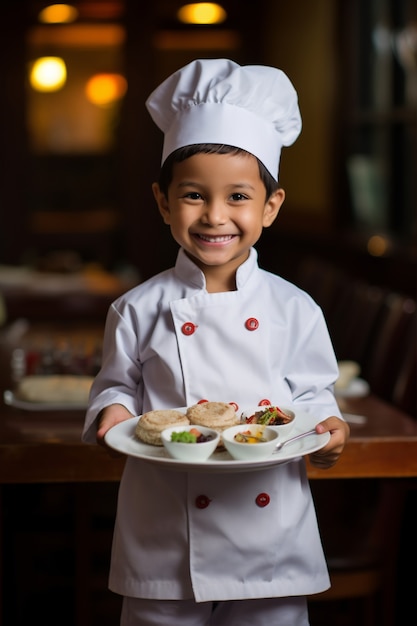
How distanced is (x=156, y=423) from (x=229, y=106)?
0.49 metres

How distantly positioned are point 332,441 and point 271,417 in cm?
11

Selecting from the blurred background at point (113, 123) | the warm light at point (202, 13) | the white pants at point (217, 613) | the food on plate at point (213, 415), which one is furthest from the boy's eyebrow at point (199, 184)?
the warm light at point (202, 13)

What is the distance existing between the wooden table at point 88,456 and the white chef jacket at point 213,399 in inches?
9.5

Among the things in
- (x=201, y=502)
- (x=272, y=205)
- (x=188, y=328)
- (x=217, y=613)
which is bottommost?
(x=217, y=613)

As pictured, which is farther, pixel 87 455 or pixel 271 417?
pixel 87 455

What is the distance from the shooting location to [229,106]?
1457 mm

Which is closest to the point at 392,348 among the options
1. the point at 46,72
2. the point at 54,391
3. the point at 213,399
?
the point at 54,391

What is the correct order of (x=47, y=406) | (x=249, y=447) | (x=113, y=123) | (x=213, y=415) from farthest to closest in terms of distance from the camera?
1. (x=113, y=123)
2. (x=47, y=406)
3. (x=213, y=415)
4. (x=249, y=447)

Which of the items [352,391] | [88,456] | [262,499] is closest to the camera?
[262,499]

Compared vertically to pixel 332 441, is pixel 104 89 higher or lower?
higher

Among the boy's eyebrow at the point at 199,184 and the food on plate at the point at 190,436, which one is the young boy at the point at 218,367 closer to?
the boy's eyebrow at the point at 199,184

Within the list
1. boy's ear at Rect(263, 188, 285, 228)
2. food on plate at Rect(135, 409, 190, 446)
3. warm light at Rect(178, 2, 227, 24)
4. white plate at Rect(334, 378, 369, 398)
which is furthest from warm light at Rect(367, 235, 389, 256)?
warm light at Rect(178, 2, 227, 24)

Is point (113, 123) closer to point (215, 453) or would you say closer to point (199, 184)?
point (199, 184)

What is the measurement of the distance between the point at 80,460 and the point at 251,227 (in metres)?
0.59
